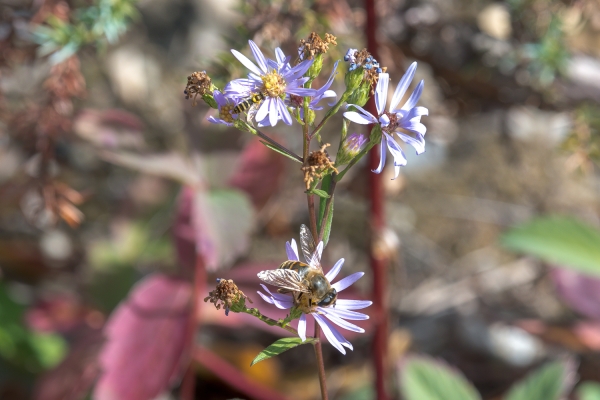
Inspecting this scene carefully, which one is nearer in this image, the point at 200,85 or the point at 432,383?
the point at 200,85

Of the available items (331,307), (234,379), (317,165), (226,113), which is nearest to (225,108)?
(226,113)

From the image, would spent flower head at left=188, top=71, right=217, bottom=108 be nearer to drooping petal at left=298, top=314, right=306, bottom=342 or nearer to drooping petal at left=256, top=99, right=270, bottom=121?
drooping petal at left=256, top=99, right=270, bottom=121

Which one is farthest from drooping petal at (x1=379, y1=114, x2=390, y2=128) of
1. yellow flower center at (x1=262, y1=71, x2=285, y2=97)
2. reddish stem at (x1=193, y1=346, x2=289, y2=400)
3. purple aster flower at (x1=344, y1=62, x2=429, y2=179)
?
reddish stem at (x1=193, y1=346, x2=289, y2=400)

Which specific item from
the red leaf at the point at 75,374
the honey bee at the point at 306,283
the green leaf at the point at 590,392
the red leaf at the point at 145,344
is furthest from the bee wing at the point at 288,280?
the green leaf at the point at 590,392

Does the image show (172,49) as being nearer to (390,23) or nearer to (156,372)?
(390,23)

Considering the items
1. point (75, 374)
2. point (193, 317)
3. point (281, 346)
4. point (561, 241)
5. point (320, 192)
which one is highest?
point (561, 241)

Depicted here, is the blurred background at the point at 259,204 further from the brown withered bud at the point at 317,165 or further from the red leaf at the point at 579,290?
the brown withered bud at the point at 317,165

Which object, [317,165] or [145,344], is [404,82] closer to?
[317,165]
